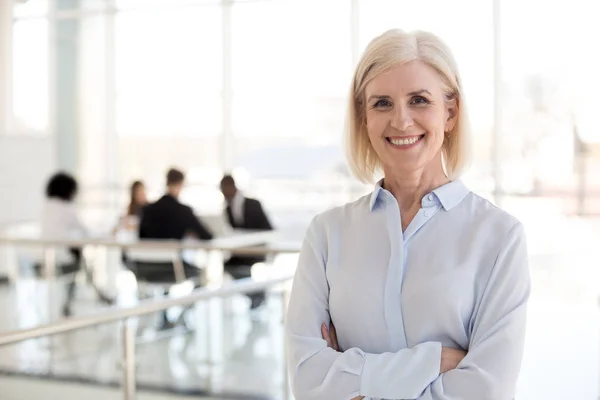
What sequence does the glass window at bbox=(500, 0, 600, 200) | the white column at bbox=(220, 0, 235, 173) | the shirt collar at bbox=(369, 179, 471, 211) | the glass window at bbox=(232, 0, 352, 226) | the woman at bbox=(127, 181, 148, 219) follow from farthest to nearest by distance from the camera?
the white column at bbox=(220, 0, 235, 173) < the glass window at bbox=(232, 0, 352, 226) < the glass window at bbox=(500, 0, 600, 200) < the woman at bbox=(127, 181, 148, 219) < the shirt collar at bbox=(369, 179, 471, 211)

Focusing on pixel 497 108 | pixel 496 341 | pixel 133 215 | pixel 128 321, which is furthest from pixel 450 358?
pixel 497 108

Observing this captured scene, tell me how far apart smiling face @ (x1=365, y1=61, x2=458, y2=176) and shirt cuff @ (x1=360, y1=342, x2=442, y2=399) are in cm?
34

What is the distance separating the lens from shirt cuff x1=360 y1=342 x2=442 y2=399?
1504 millimetres

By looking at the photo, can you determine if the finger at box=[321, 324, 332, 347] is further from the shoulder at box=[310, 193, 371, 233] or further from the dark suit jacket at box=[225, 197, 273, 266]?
the dark suit jacket at box=[225, 197, 273, 266]

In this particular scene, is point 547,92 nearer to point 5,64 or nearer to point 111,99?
point 111,99

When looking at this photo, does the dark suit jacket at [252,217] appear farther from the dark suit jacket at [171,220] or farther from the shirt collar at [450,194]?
the shirt collar at [450,194]

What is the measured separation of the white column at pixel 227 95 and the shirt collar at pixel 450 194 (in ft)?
31.4

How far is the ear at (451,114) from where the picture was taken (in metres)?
1.65

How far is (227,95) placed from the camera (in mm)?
11125

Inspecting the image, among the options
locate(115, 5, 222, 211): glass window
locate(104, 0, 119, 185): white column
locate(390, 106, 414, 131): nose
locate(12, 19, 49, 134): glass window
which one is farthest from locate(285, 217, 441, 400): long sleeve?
locate(12, 19, 49, 134): glass window

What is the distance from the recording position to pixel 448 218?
1.61 m

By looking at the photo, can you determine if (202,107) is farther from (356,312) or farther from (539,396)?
(356,312)

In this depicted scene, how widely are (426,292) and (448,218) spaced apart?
16cm

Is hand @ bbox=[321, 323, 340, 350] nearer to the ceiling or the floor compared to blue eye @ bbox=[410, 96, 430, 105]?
nearer to the floor
